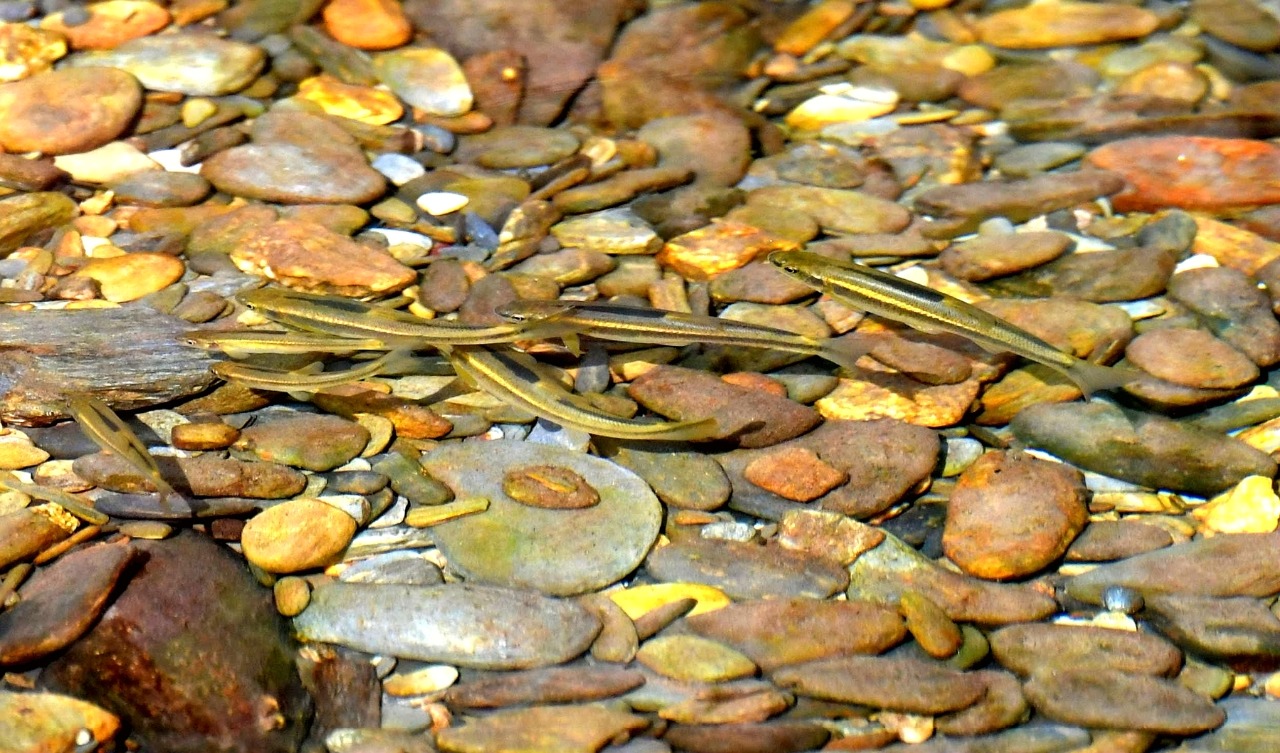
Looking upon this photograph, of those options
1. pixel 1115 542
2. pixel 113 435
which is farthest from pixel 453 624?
pixel 1115 542

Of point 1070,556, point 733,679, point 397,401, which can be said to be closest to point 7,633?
point 397,401

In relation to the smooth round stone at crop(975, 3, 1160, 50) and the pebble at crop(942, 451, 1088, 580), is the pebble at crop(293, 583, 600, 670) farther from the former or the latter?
the smooth round stone at crop(975, 3, 1160, 50)

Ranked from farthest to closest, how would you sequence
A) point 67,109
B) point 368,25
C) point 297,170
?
point 368,25, point 67,109, point 297,170

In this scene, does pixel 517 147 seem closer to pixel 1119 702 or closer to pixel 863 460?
pixel 863 460

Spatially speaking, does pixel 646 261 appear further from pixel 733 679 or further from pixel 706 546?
pixel 733 679

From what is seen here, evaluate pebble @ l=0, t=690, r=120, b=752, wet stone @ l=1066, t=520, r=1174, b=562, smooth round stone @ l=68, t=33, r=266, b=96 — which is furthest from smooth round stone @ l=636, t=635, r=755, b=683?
smooth round stone @ l=68, t=33, r=266, b=96

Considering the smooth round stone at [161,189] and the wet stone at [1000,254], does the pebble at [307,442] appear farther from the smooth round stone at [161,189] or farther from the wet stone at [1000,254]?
the wet stone at [1000,254]

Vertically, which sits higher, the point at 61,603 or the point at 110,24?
the point at 110,24

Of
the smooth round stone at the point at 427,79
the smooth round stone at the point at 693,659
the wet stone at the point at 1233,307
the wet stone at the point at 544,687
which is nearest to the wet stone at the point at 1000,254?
the wet stone at the point at 1233,307
